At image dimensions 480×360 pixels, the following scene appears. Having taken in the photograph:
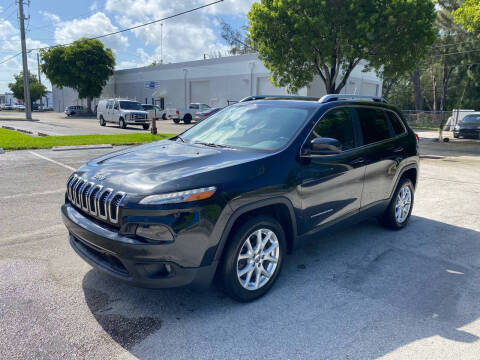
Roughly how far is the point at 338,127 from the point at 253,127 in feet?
3.05

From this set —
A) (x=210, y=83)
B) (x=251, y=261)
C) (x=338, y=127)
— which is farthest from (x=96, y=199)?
(x=210, y=83)

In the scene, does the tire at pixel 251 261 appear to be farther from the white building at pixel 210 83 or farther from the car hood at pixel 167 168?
the white building at pixel 210 83

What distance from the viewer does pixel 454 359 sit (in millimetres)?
2625

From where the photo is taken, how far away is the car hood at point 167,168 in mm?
2846

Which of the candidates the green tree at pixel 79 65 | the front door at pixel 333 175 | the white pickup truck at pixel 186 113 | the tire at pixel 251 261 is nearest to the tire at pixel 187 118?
the white pickup truck at pixel 186 113

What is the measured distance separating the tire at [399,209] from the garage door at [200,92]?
123 ft

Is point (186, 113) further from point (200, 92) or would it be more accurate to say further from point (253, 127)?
point (253, 127)

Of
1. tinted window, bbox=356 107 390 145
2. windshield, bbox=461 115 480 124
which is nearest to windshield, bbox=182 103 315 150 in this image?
tinted window, bbox=356 107 390 145

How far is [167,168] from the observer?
3.12 meters

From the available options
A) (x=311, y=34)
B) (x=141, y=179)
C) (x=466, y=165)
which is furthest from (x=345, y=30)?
(x=141, y=179)

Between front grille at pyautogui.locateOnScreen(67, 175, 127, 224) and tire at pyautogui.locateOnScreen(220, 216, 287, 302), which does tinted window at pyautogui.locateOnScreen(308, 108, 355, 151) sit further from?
front grille at pyautogui.locateOnScreen(67, 175, 127, 224)

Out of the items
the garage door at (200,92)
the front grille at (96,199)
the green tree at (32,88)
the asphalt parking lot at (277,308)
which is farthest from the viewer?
the green tree at (32,88)

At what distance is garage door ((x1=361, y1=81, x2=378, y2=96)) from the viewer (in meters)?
38.8

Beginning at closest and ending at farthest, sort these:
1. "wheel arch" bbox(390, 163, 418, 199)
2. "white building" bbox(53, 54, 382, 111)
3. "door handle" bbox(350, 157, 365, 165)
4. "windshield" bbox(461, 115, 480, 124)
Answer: "door handle" bbox(350, 157, 365, 165) → "wheel arch" bbox(390, 163, 418, 199) → "windshield" bbox(461, 115, 480, 124) → "white building" bbox(53, 54, 382, 111)
